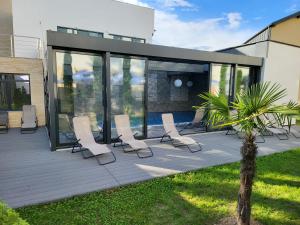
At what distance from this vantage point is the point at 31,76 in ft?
34.1

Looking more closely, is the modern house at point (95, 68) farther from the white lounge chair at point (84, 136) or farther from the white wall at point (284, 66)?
the white wall at point (284, 66)

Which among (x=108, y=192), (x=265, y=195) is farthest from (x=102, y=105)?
(x=265, y=195)

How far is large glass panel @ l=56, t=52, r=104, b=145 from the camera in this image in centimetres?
634

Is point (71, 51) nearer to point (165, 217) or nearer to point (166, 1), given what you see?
point (165, 217)

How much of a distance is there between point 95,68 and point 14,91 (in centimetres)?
A: 588

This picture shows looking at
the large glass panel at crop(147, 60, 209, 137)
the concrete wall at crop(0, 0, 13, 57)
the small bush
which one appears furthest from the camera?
the large glass panel at crop(147, 60, 209, 137)

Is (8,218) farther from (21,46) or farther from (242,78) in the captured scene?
(21,46)

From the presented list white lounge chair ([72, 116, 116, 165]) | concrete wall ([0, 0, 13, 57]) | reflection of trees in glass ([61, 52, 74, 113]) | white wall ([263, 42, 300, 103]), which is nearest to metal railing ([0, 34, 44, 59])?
concrete wall ([0, 0, 13, 57])

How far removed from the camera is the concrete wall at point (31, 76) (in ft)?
32.7

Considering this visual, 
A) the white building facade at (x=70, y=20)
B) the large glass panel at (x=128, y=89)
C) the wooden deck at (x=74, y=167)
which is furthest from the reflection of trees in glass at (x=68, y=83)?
the white building facade at (x=70, y=20)

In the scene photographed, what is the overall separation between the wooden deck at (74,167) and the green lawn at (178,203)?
1.12 ft

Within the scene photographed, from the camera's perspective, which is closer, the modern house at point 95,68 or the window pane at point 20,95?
the modern house at point 95,68

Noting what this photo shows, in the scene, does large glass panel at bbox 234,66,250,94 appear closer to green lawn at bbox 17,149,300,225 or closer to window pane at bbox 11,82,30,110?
green lawn at bbox 17,149,300,225

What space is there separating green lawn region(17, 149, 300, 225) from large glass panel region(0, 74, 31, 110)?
27.8 feet
